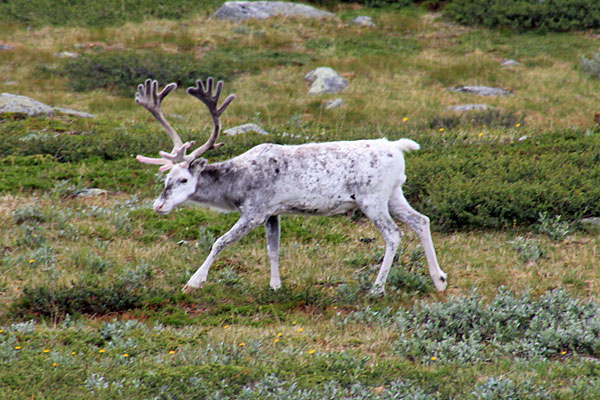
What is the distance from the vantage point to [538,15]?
1046 inches

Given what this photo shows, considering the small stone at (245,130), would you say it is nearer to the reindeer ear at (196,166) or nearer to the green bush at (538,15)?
the reindeer ear at (196,166)

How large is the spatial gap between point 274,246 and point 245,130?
7.16 metres

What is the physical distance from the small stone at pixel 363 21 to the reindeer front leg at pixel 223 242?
2077 cm

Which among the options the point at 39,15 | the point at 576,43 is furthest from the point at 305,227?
the point at 39,15

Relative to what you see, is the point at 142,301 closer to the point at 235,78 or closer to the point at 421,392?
the point at 421,392

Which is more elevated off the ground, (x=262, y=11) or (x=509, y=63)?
(x=262, y=11)

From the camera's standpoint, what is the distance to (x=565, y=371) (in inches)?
249

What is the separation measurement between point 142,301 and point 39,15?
22.6 meters

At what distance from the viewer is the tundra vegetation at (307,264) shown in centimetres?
632

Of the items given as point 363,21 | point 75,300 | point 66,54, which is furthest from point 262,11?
point 75,300

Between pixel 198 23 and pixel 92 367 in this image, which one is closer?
pixel 92 367

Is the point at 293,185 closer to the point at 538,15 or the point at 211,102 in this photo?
the point at 211,102

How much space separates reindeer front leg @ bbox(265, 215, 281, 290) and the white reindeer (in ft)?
0.05

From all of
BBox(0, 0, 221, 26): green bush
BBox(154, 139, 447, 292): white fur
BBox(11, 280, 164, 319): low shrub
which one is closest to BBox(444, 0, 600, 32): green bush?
BBox(0, 0, 221, 26): green bush
